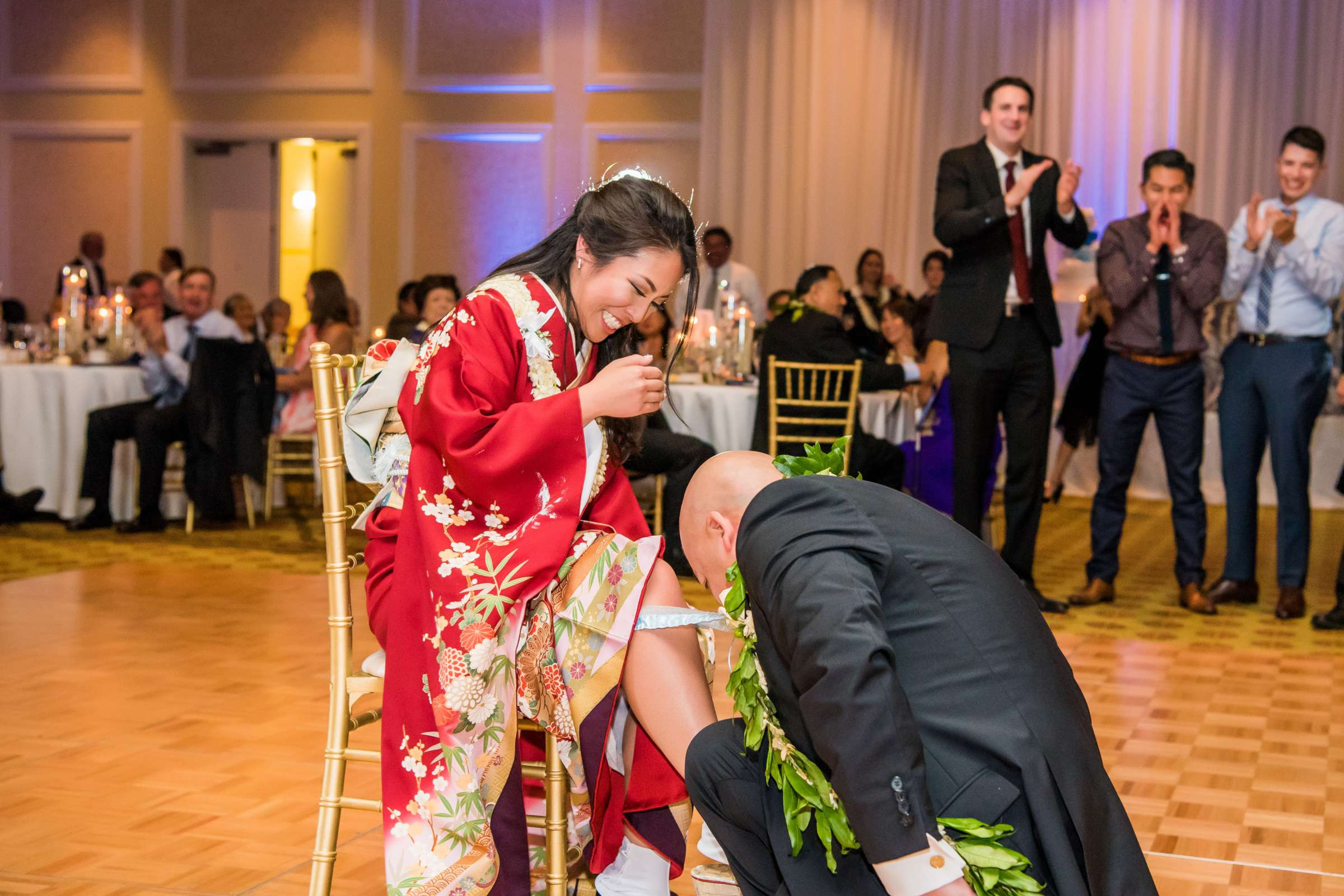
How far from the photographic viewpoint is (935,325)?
15.6 feet

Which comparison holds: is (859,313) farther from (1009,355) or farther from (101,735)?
(101,735)

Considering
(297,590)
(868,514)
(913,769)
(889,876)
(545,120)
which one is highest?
(545,120)

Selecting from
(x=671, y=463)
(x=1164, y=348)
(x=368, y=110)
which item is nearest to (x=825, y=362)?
(x=671, y=463)

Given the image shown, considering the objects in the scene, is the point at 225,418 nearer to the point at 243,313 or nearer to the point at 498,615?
the point at 243,313

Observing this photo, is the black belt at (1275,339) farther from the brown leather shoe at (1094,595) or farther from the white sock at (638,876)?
the white sock at (638,876)

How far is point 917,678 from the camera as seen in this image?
130 centimetres

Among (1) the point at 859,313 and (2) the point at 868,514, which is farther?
(1) the point at 859,313

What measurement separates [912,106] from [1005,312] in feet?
17.3

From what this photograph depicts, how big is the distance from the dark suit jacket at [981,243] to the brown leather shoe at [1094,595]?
35.1 inches

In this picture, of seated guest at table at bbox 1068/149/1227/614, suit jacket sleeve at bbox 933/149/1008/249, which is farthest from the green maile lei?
seated guest at table at bbox 1068/149/1227/614

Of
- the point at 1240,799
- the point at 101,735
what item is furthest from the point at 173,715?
the point at 1240,799

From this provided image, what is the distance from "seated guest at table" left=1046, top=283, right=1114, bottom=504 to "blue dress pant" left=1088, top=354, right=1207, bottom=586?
253 centimetres

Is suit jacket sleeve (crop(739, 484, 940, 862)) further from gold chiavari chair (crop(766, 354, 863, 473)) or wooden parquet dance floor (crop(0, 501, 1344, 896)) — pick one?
gold chiavari chair (crop(766, 354, 863, 473))

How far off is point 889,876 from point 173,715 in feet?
7.99
